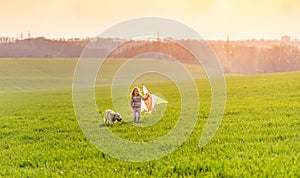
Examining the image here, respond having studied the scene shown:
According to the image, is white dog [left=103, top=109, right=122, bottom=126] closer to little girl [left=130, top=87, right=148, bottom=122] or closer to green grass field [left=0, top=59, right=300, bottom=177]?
green grass field [left=0, top=59, right=300, bottom=177]


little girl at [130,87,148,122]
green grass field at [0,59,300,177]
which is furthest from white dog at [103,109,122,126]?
little girl at [130,87,148,122]

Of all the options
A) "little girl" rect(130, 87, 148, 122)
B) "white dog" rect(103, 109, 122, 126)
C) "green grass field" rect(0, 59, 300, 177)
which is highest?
"little girl" rect(130, 87, 148, 122)

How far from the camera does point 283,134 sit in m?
9.30

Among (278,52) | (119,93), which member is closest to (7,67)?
(119,93)

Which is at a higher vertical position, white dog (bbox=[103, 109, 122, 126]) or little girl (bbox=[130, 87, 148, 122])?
little girl (bbox=[130, 87, 148, 122])

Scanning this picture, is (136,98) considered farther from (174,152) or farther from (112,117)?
(174,152)

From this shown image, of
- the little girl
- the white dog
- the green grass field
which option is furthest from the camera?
the white dog

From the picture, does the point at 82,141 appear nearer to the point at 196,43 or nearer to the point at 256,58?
the point at 196,43

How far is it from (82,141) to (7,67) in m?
102

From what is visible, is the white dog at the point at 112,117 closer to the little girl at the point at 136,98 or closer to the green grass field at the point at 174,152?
the green grass field at the point at 174,152

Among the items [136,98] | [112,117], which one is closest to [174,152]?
[136,98]

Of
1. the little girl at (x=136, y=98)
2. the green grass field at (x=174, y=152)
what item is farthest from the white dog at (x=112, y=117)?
the little girl at (x=136, y=98)

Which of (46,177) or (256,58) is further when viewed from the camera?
(256,58)

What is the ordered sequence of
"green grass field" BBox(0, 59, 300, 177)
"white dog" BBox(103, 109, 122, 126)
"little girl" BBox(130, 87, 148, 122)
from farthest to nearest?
"white dog" BBox(103, 109, 122, 126) < "little girl" BBox(130, 87, 148, 122) < "green grass field" BBox(0, 59, 300, 177)
